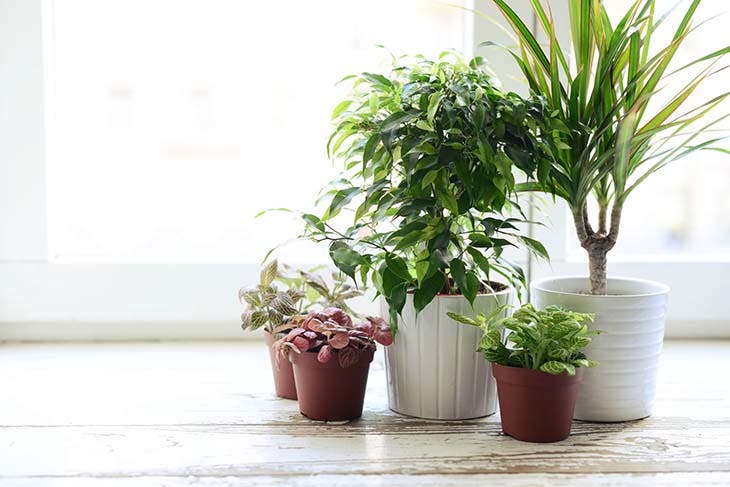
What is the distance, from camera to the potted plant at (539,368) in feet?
5.03

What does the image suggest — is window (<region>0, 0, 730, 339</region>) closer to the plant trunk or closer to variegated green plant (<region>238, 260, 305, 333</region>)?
variegated green plant (<region>238, 260, 305, 333</region>)

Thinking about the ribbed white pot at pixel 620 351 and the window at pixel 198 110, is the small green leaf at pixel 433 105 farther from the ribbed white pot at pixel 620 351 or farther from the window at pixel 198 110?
the window at pixel 198 110

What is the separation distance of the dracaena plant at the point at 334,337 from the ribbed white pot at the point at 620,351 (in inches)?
12.6

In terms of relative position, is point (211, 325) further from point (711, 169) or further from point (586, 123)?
point (711, 169)

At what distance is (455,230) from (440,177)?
0.55 ft

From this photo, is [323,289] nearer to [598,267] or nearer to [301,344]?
[301,344]

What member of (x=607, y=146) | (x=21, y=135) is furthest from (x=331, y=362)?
(x=21, y=135)

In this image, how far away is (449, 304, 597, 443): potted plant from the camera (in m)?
1.53

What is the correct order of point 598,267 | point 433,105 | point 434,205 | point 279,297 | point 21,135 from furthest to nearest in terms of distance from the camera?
point 21,135 → point 279,297 → point 598,267 → point 434,205 → point 433,105

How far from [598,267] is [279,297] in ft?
2.06

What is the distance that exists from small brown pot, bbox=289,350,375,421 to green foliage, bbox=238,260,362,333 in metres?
0.13

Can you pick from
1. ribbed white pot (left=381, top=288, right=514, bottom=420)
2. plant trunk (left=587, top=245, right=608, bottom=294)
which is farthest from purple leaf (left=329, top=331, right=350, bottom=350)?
plant trunk (left=587, top=245, right=608, bottom=294)

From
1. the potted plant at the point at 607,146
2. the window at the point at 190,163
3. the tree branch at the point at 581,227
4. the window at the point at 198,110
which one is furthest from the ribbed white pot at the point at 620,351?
the window at the point at 198,110

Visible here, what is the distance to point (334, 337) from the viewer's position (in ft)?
5.35
